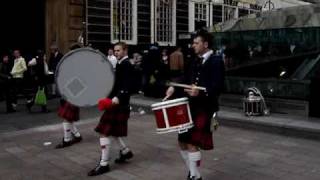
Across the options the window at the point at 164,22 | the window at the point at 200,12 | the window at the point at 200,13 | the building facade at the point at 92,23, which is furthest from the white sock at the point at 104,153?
the window at the point at 200,12

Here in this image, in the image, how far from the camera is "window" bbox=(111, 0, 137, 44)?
2058cm

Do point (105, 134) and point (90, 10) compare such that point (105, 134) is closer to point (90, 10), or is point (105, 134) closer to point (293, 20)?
point (293, 20)

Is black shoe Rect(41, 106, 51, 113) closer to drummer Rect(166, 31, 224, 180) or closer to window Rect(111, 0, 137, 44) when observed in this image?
window Rect(111, 0, 137, 44)

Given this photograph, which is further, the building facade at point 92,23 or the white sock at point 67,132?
the building facade at point 92,23

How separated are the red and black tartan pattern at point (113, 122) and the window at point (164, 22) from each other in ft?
51.9

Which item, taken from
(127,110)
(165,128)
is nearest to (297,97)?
(127,110)

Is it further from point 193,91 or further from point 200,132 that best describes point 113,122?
point 193,91

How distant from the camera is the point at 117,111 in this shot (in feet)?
22.1

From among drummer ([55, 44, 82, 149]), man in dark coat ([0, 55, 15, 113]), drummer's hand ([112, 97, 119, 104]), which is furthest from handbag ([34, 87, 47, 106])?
drummer's hand ([112, 97, 119, 104])

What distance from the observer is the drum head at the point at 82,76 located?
6648 millimetres

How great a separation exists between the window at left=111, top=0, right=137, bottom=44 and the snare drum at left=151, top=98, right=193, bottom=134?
15.1 meters

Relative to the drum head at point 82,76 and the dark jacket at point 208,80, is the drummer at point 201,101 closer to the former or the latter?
the dark jacket at point 208,80

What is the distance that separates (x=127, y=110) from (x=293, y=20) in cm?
708

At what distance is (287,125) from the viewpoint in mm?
9336
